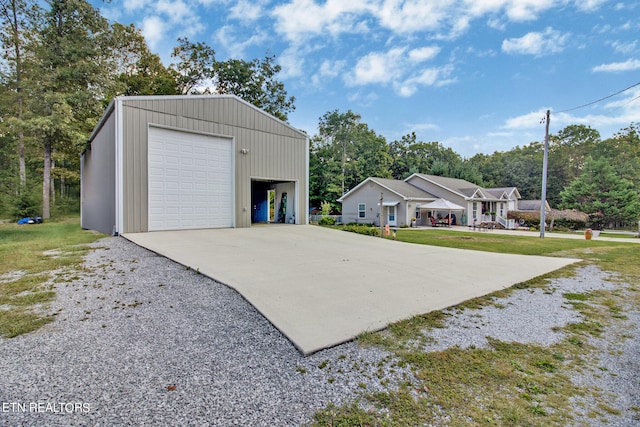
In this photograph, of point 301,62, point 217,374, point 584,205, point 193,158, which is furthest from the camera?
point 584,205

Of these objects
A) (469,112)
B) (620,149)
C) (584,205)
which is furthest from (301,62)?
(620,149)

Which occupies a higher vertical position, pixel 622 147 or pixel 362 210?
pixel 622 147

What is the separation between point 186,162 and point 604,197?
108 feet

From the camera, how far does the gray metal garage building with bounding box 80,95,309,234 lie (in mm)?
9344

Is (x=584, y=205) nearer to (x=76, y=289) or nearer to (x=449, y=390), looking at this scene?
(x=449, y=390)

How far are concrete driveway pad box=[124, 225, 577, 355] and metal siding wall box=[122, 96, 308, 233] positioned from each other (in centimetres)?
178

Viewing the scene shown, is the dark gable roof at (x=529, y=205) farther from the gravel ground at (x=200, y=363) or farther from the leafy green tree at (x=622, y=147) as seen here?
the gravel ground at (x=200, y=363)

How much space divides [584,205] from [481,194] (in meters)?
10.9

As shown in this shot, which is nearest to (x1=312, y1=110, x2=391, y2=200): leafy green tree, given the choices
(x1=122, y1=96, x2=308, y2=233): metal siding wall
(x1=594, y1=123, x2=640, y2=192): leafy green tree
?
(x1=122, y1=96, x2=308, y2=233): metal siding wall

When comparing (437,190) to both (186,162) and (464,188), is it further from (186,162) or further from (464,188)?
(186,162)

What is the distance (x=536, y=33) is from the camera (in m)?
11.9

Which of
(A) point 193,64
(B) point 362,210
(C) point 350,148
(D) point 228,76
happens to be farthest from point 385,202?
(A) point 193,64

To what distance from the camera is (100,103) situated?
1870 cm

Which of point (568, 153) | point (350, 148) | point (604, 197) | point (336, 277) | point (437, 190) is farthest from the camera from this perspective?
point (568, 153)
